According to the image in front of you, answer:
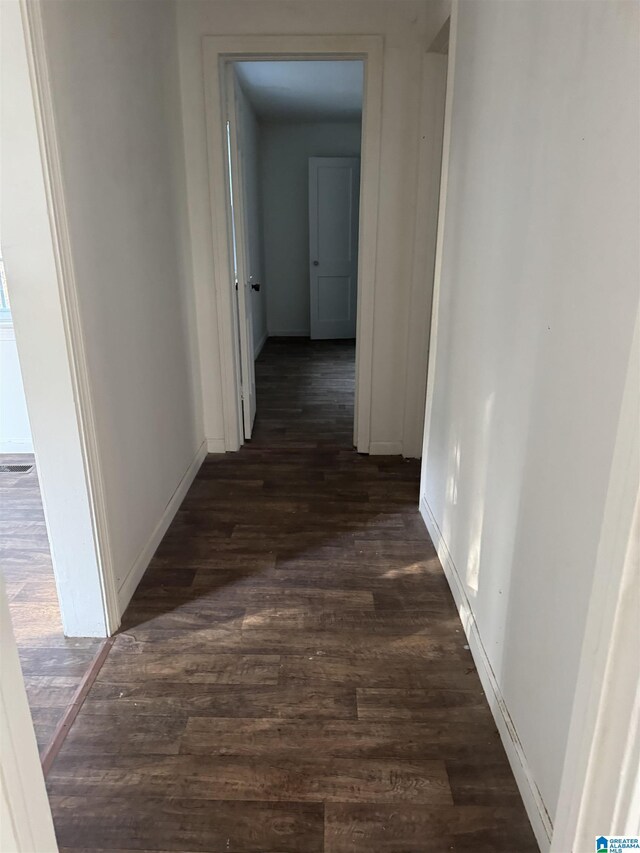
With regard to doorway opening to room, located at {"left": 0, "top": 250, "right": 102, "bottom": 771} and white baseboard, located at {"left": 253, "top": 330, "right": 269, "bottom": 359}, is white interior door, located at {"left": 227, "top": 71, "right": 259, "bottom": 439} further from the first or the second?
white baseboard, located at {"left": 253, "top": 330, "right": 269, "bottom": 359}

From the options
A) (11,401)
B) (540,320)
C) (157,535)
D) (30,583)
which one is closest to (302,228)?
(11,401)

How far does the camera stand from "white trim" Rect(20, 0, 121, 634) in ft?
5.25

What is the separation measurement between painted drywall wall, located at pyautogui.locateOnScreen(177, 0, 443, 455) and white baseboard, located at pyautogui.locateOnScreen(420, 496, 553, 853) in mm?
1304

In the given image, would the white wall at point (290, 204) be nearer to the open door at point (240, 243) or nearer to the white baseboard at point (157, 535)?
the open door at point (240, 243)

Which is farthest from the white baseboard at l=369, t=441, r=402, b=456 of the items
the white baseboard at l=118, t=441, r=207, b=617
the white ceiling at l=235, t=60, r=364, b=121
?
the white ceiling at l=235, t=60, r=364, b=121

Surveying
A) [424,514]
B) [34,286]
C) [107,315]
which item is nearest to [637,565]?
[34,286]

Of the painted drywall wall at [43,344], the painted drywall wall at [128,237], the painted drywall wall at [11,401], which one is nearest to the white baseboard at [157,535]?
the painted drywall wall at [128,237]

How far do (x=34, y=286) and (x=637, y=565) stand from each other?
1697 mm

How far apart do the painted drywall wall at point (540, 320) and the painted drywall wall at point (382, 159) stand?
95cm

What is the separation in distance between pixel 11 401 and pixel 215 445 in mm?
1273

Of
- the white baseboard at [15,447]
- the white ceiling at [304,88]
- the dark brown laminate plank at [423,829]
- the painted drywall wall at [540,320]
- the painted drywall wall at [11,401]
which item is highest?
the white ceiling at [304,88]

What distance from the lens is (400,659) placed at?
200 cm

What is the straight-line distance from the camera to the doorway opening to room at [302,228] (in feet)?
16.4

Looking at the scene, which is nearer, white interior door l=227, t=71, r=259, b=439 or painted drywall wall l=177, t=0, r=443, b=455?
painted drywall wall l=177, t=0, r=443, b=455
